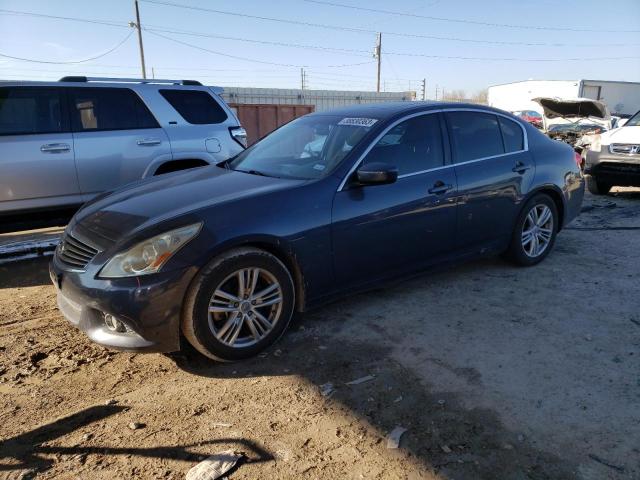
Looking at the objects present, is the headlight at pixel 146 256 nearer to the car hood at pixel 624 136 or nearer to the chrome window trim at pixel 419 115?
the chrome window trim at pixel 419 115

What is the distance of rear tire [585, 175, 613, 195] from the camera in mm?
9367

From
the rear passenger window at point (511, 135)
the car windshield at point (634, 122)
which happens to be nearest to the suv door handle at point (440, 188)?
the rear passenger window at point (511, 135)

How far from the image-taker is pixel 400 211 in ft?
12.8

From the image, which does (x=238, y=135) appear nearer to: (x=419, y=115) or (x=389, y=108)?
(x=389, y=108)

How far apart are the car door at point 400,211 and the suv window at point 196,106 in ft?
10.2

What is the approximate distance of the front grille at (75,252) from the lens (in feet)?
10.4

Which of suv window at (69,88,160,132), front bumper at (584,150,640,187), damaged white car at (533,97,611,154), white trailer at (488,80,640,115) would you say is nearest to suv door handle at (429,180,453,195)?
suv window at (69,88,160,132)

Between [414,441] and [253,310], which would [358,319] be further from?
[414,441]

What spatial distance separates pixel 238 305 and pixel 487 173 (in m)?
2.63

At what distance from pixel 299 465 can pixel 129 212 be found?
6.58 ft

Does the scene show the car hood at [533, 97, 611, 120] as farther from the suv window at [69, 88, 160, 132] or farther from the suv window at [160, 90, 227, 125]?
the suv window at [69, 88, 160, 132]

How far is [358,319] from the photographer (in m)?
3.93

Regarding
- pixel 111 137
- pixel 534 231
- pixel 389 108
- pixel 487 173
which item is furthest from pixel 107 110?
pixel 534 231

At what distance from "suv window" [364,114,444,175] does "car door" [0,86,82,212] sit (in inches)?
138
